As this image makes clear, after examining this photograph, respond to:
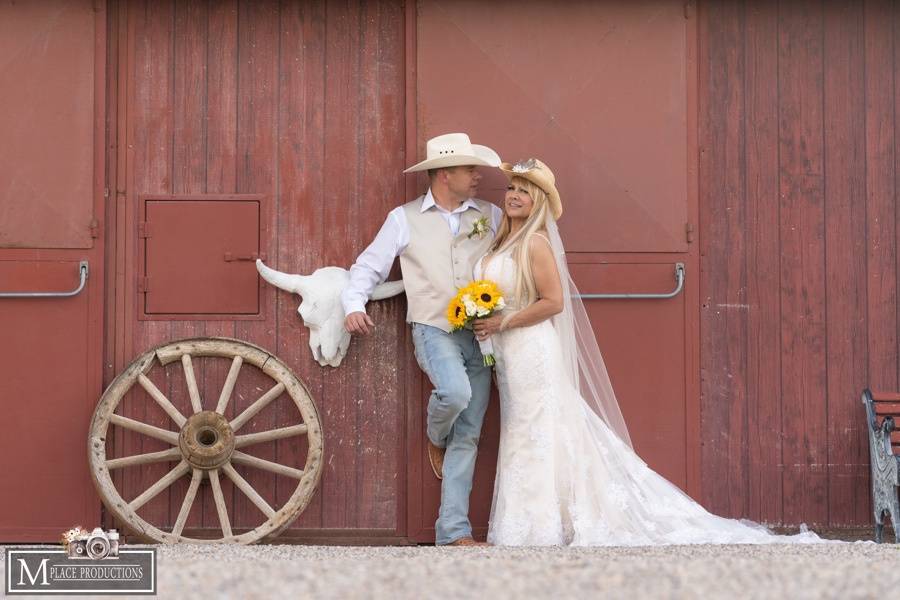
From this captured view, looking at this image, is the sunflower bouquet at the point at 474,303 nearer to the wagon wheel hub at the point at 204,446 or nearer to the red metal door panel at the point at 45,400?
the wagon wheel hub at the point at 204,446

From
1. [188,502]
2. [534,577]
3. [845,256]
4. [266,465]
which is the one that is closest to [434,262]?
[266,465]

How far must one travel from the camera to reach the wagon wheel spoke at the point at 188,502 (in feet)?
20.3

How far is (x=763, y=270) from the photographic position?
6.64 metres

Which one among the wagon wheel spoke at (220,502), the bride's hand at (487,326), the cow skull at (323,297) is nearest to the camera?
the bride's hand at (487,326)

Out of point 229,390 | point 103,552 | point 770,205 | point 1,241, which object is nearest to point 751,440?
point 770,205

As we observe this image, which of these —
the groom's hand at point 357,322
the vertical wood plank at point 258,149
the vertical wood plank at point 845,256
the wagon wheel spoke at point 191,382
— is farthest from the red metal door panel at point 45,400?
the vertical wood plank at point 845,256

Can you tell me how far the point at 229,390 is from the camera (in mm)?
6281

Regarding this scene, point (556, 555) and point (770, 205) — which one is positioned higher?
point (770, 205)

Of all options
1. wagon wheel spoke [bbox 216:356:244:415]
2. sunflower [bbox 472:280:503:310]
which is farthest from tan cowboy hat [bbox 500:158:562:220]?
wagon wheel spoke [bbox 216:356:244:415]

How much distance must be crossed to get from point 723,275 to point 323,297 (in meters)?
1.96

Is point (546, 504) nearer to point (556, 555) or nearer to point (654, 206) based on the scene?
point (556, 555)

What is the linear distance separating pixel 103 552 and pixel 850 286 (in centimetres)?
377

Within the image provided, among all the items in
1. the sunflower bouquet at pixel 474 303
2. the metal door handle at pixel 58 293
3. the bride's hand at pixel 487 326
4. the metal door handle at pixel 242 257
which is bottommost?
the bride's hand at pixel 487 326

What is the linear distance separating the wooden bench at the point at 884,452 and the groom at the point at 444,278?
6.08ft
